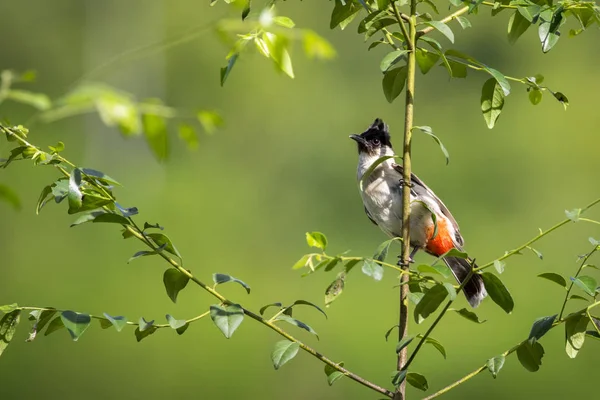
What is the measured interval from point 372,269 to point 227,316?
0.59ft

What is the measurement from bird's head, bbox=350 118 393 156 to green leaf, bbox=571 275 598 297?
1.54 meters

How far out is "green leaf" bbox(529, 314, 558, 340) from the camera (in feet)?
3.83

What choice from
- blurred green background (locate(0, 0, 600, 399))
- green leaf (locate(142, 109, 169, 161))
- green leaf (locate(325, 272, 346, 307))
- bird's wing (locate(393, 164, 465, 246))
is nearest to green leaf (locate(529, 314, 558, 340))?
green leaf (locate(325, 272, 346, 307))

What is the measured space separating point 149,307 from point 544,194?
613 centimetres

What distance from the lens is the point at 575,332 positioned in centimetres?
120

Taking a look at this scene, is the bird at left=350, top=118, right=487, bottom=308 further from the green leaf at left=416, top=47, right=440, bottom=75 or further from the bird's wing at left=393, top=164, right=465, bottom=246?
the green leaf at left=416, top=47, right=440, bottom=75

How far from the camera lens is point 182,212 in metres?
12.7

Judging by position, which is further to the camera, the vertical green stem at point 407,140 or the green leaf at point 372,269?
the vertical green stem at point 407,140

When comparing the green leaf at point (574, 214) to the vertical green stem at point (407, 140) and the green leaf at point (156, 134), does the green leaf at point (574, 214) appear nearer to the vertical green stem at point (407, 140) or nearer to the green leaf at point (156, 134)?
the vertical green stem at point (407, 140)

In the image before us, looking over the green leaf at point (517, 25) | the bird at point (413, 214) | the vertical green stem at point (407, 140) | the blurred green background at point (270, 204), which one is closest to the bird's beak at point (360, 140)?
the bird at point (413, 214)

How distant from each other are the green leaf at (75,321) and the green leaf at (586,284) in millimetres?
592

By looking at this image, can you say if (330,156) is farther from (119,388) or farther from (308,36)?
(308,36)

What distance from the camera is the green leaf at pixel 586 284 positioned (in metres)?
1.16

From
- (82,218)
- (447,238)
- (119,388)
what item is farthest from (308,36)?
(119,388)
